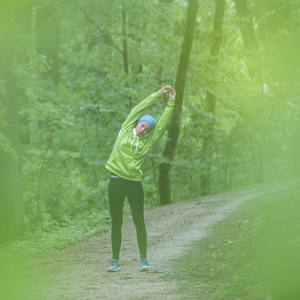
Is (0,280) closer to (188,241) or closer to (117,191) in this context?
(117,191)

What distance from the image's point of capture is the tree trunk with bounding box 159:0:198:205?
1777 centimetres

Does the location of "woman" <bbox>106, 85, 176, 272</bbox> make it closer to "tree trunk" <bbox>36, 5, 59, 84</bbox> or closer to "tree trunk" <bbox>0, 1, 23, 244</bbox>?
"tree trunk" <bbox>0, 1, 23, 244</bbox>

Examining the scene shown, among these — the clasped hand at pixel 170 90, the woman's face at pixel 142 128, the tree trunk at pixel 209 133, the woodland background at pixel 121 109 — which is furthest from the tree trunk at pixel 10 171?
the tree trunk at pixel 209 133

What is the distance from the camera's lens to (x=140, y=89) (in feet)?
61.6

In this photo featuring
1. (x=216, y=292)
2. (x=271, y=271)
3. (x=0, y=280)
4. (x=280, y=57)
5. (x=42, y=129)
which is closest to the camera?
(x=0, y=280)

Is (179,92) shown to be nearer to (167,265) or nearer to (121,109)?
(121,109)

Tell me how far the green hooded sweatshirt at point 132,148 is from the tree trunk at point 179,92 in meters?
10.9

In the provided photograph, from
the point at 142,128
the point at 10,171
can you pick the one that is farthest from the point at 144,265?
the point at 10,171

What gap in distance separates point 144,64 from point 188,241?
40.2 ft

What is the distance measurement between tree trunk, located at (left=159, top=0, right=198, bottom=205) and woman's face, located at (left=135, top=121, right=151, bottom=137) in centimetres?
1111

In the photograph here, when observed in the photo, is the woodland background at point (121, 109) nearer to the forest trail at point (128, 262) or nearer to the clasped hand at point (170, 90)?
the forest trail at point (128, 262)

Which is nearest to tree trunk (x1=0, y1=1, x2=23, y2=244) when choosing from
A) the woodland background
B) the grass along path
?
the woodland background

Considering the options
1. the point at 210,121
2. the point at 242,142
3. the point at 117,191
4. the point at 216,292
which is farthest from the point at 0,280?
the point at 242,142

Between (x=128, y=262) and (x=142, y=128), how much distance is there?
2.38m
